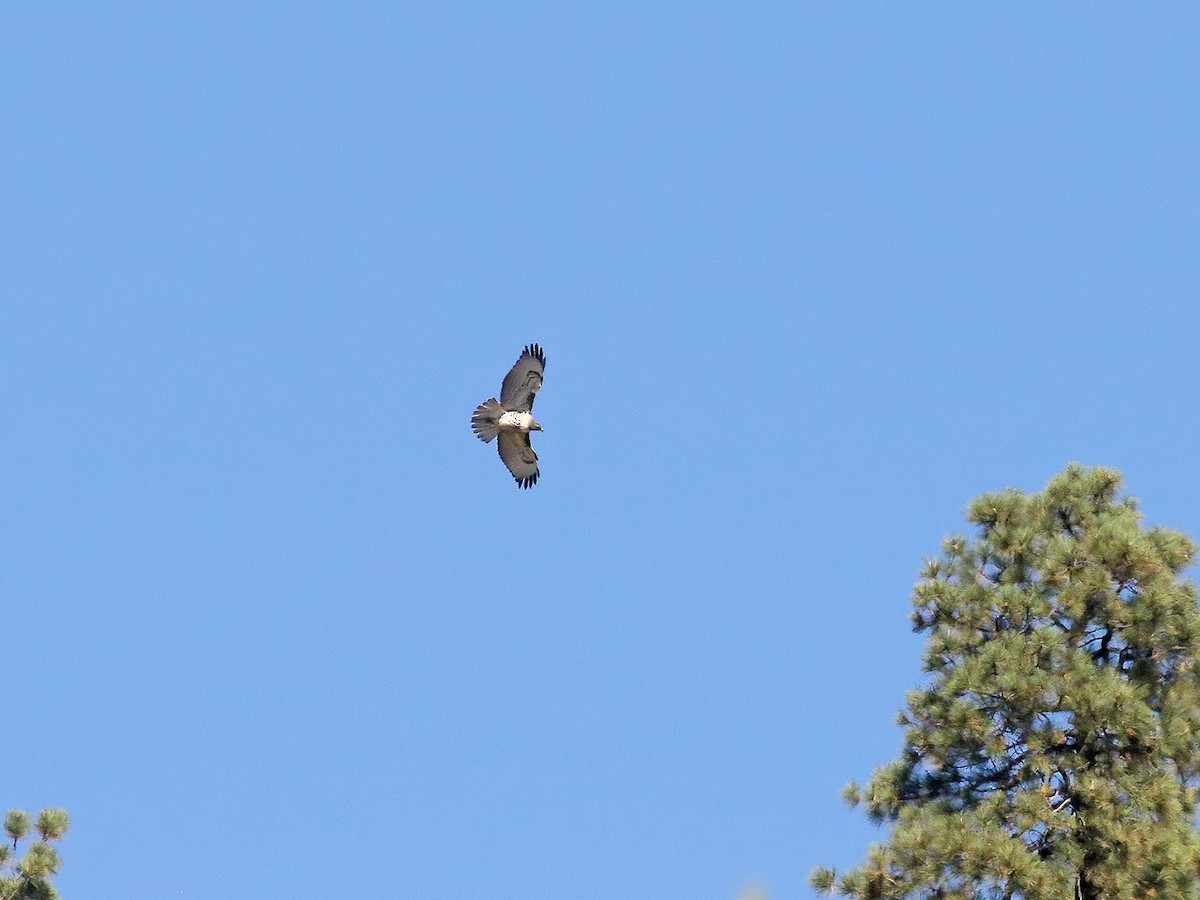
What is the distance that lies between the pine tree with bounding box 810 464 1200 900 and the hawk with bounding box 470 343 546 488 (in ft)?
23.5

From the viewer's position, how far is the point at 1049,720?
1608 cm

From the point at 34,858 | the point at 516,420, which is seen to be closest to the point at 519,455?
the point at 516,420

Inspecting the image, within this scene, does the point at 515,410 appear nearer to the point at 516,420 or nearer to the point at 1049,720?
the point at 516,420

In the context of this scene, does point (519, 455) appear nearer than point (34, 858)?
No

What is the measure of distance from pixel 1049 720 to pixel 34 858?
898cm

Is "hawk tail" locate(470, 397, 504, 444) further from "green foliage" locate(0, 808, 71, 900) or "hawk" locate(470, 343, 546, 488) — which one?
"green foliage" locate(0, 808, 71, 900)

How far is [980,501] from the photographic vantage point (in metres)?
17.1

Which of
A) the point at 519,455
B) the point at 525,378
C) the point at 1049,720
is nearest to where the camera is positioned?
the point at 1049,720

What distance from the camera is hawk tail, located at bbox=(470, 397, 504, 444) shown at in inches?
912

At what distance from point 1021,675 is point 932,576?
4.30 ft

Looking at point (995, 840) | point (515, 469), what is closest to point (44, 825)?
point (515, 469)

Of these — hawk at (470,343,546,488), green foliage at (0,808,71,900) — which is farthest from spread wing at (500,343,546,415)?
green foliage at (0,808,71,900)

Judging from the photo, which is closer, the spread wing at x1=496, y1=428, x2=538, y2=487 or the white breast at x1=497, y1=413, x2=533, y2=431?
the white breast at x1=497, y1=413, x2=533, y2=431

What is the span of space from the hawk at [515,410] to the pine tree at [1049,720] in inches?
283
